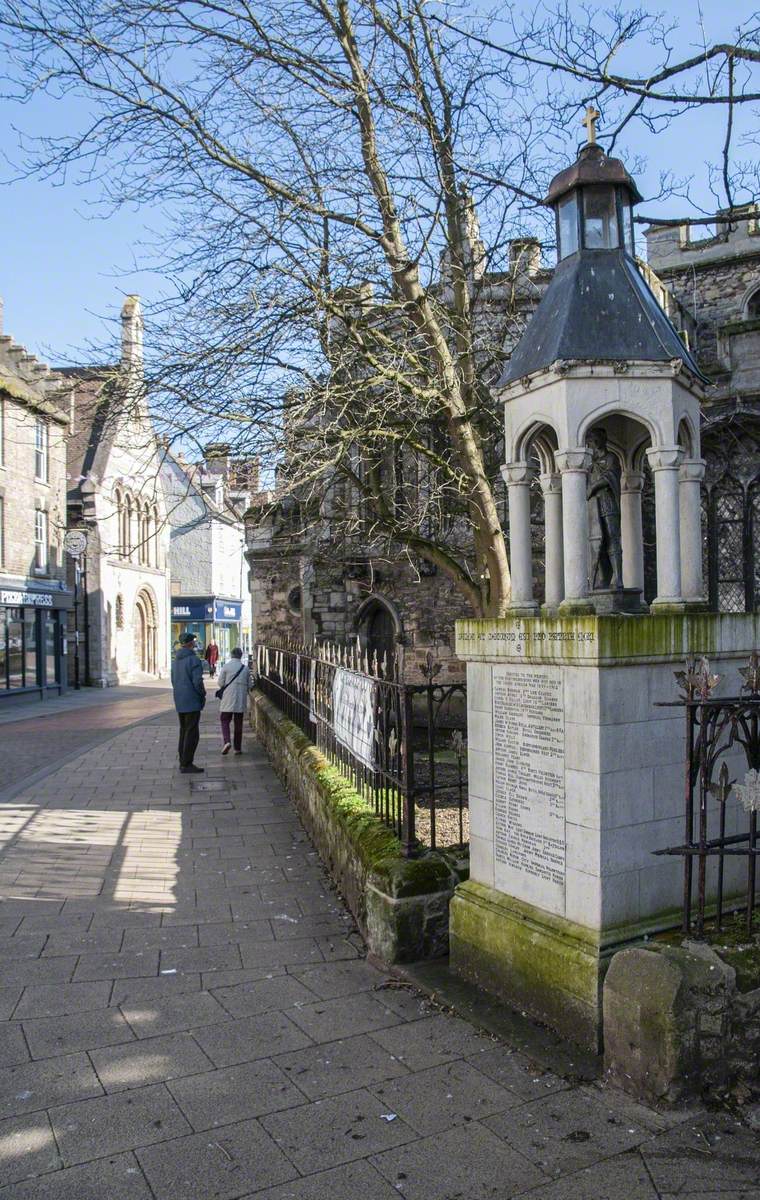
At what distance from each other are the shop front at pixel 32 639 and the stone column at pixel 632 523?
2483 centimetres

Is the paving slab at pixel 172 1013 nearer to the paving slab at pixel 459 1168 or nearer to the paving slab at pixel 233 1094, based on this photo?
the paving slab at pixel 233 1094

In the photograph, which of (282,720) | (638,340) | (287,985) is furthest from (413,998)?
(282,720)

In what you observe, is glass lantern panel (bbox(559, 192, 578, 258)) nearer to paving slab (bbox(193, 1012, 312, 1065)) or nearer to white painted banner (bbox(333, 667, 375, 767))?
white painted banner (bbox(333, 667, 375, 767))

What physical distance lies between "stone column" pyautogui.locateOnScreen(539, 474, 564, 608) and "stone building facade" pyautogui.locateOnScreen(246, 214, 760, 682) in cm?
375

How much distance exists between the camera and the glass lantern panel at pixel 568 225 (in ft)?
16.7

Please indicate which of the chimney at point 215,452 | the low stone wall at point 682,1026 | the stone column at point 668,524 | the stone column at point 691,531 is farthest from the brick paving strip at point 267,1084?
the chimney at point 215,452

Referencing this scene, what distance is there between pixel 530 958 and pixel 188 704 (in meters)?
8.85

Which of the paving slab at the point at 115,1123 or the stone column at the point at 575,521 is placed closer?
the paving slab at the point at 115,1123

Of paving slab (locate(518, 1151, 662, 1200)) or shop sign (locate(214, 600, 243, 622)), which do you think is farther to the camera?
shop sign (locate(214, 600, 243, 622))

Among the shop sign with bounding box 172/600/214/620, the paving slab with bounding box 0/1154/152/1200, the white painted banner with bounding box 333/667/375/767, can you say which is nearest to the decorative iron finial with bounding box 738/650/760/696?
the white painted banner with bounding box 333/667/375/767

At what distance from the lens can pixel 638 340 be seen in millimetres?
4602

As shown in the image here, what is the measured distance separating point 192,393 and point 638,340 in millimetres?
6537

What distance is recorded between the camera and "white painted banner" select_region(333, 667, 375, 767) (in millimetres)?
6320

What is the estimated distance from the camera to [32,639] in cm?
2900
